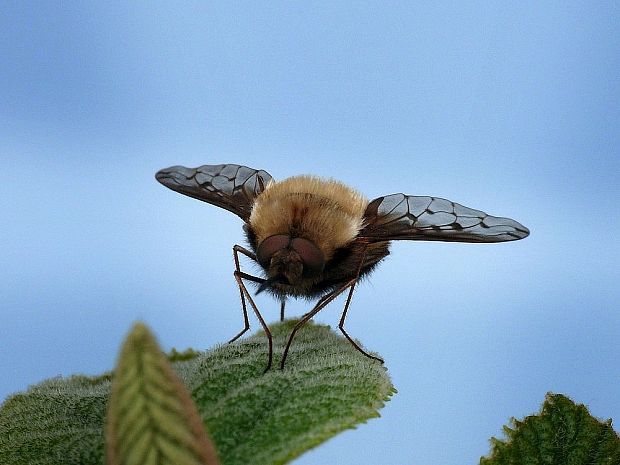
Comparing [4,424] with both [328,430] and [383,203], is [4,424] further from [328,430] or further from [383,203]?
[383,203]

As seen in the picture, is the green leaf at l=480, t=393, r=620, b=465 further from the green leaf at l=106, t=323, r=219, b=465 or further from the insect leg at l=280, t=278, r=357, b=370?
the green leaf at l=106, t=323, r=219, b=465

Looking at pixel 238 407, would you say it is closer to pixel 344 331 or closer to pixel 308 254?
pixel 308 254

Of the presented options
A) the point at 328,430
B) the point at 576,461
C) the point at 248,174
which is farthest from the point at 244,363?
the point at 248,174

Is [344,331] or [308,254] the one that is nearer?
[308,254]

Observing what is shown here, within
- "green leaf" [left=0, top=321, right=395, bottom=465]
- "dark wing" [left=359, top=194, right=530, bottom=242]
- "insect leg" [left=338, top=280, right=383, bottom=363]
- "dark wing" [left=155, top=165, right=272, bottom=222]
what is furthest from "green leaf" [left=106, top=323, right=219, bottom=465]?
"dark wing" [left=155, top=165, right=272, bottom=222]

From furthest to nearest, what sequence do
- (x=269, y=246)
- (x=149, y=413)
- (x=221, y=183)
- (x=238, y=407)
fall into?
(x=221, y=183)
(x=269, y=246)
(x=238, y=407)
(x=149, y=413)

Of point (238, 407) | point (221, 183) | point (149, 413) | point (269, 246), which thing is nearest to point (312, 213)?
point (269, 246)
